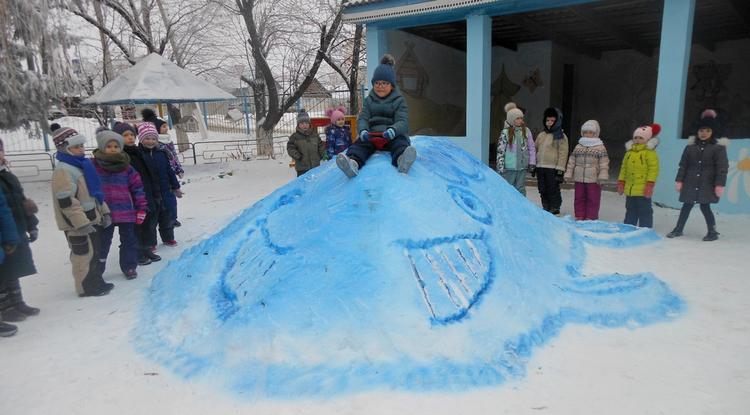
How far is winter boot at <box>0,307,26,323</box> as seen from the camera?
3.83m

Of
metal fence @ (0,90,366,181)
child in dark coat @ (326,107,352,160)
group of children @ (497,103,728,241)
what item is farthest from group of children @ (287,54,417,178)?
metal fence @ (0,90,366,181)

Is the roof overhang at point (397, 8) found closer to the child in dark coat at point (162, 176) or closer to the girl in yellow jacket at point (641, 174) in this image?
the girl in yellow jacket at point (641, 174)

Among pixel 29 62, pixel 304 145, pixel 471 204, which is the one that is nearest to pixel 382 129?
pixel 471 204

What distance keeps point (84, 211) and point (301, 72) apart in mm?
14579

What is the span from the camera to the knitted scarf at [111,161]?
4477 mm

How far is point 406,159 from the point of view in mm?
3631

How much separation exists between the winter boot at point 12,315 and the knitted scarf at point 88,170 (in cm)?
106

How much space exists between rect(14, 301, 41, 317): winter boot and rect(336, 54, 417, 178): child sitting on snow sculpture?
9.29 feet

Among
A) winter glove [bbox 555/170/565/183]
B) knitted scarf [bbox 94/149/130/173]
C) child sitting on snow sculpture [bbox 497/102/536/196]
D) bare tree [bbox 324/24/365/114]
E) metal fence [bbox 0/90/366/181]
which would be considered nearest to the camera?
knitted scarf [bbox 94/149/130/173]

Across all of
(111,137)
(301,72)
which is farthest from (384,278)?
(301,72)

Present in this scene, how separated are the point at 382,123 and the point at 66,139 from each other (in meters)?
2.70

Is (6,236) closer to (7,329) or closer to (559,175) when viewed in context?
(7,329)

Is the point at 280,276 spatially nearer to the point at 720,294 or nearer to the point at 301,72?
the point at 720,294

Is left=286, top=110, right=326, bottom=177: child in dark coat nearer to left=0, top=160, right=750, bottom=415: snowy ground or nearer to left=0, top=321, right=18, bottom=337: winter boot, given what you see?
left=0, top=160, right=750, bottom=415: snowy ground
